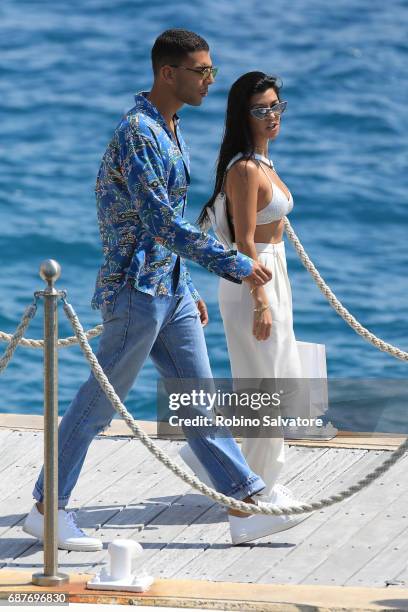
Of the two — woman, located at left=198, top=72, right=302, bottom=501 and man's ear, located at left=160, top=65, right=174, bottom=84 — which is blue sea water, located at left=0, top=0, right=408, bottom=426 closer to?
woman, located at left=198, top=72, right=302, bottom=501

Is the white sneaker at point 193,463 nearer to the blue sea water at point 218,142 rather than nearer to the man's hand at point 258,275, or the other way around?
the man's hand at point 258,275

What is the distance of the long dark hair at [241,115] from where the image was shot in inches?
179

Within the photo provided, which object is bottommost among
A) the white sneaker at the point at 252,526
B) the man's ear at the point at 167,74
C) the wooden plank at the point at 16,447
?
the white sneaker at the point at 252,526

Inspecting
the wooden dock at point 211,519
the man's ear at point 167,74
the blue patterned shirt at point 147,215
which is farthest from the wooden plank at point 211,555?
the man's ear at point 167,74

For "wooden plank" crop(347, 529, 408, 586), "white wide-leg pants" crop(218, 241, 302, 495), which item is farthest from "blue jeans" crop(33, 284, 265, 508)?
"wooden plank" crop(347, 529, 408, 586)

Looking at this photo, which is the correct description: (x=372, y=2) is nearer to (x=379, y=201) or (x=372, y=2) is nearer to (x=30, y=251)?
(x=379, y=201)

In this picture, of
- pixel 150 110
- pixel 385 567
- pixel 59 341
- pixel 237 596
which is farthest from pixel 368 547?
pixel 150 110

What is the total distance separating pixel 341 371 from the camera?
9.34 meters

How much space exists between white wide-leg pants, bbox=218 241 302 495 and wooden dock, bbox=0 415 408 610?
26cm

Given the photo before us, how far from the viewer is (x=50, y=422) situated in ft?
12.9

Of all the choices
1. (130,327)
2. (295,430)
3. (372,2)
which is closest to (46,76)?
(372,2)

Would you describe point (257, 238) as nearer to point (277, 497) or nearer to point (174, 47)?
point (174, 47)

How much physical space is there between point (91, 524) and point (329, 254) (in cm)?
658

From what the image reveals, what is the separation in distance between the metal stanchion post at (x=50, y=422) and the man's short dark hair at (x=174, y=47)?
0.79 metres
